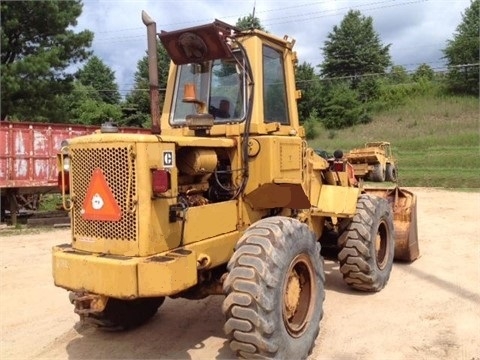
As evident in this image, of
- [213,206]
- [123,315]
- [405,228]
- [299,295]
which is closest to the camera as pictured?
[213,206]

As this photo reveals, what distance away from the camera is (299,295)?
445cm

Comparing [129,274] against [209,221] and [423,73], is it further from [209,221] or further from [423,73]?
[423,73]

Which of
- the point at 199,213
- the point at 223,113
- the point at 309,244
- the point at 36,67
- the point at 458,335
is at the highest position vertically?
the point at 36,67

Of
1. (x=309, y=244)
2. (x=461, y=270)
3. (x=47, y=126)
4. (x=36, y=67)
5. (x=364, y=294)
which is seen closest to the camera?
(x=309, y=244)

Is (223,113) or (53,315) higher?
(223,113)

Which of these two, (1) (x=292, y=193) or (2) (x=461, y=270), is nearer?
(1) (x=292, y=193)

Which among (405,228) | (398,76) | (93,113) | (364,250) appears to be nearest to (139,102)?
(93,113)

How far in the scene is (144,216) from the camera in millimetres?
3611

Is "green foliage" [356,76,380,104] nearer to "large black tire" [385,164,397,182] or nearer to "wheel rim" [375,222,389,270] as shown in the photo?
"large black tire" [385,164,397,182]

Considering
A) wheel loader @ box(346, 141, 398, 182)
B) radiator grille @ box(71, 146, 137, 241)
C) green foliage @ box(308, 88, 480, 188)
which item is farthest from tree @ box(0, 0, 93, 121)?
radiator grille @ box(71, 146, 137, 241)

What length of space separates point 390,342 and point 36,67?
704 inches

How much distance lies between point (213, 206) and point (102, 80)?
60913 millimetres

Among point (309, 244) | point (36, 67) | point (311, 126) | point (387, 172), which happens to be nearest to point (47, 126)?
point (36, 67)

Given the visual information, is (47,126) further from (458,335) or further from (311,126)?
(311,126)
